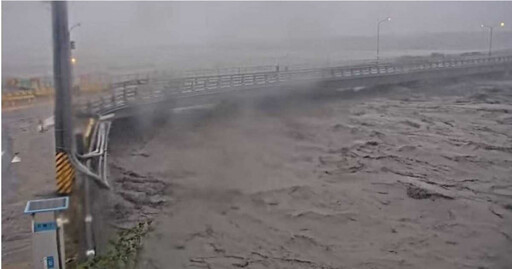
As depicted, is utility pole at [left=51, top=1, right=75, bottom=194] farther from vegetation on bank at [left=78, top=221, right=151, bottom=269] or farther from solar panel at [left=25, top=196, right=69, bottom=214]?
solar panel at [left=25, top=196, right=69, bottom=214]

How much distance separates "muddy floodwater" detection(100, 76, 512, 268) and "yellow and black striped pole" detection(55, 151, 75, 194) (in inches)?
16.0

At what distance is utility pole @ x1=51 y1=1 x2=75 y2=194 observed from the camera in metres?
2.03

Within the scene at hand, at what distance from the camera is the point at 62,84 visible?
2.07 metres

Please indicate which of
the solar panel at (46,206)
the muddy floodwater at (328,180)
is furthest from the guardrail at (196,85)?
the solar panel at (46,206)

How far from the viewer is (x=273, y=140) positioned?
373 cm

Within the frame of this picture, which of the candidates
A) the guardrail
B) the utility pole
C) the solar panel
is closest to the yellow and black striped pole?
the utility pole

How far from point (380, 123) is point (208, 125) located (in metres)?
2.13

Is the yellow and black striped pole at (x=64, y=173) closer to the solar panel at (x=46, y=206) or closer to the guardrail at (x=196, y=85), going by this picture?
the guardrail at (x=196, y=85)

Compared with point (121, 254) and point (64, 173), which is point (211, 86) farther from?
point (121, 254)

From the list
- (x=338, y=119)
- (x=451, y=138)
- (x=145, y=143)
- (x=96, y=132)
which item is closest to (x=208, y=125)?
(x=145, y=143)

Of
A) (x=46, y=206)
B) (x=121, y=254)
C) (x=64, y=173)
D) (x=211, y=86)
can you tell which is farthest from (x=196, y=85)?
(x=46, y=206)

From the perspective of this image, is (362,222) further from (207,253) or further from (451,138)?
(451,138)

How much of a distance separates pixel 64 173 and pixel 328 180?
86.1 inches

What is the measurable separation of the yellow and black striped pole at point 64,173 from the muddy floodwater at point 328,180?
406 millimetres
